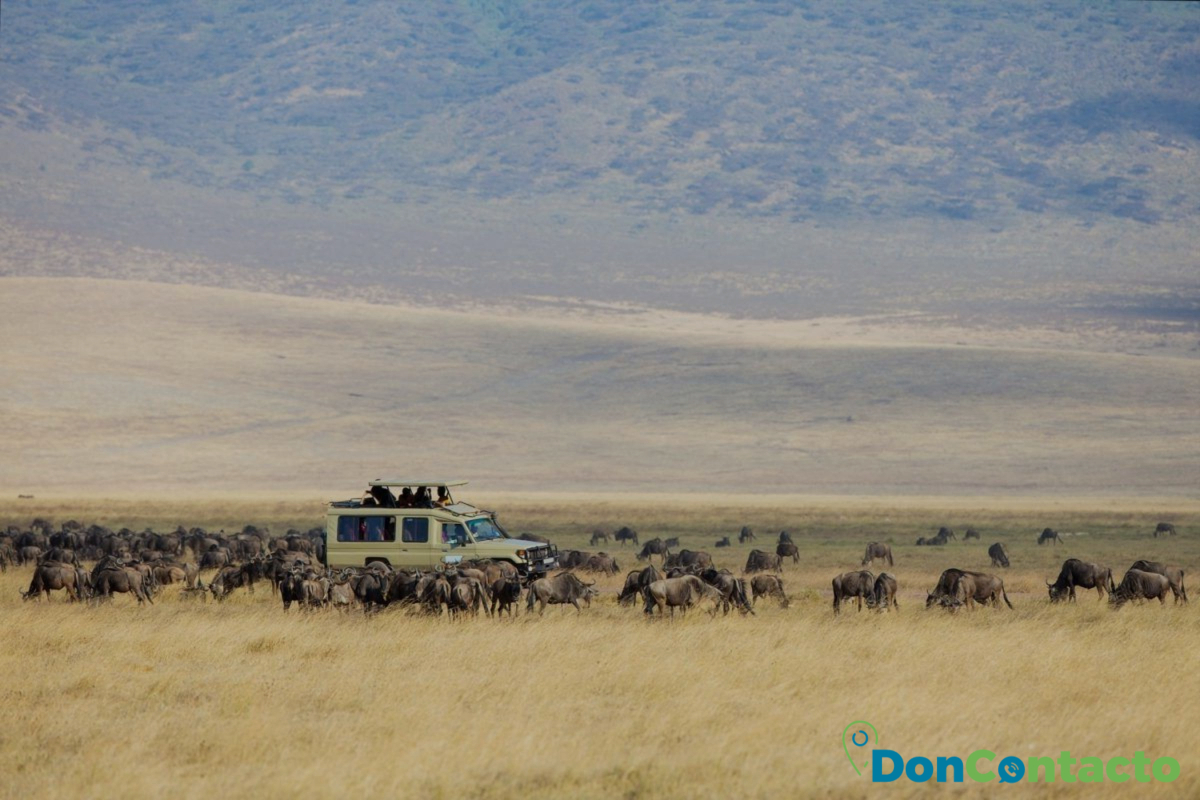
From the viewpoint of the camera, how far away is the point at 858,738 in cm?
1454

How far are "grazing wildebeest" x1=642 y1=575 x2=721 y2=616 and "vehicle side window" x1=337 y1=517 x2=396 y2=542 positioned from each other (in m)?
4.73

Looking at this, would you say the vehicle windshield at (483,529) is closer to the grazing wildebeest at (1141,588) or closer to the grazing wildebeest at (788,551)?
the grazing wildebeest at (1141,588)

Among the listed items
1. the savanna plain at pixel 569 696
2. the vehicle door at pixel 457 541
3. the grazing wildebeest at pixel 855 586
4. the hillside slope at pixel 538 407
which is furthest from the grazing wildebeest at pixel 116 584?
the hillside slope at pixel 538 407

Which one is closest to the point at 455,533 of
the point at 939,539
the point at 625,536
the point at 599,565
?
the point at 599,565

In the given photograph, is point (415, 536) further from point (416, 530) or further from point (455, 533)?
point (455, 533)

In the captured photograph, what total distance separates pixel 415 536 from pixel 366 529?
0.87m

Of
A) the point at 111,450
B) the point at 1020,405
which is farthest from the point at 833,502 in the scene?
the point at 111,450

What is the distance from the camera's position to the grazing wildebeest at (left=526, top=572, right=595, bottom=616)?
23.8 meters

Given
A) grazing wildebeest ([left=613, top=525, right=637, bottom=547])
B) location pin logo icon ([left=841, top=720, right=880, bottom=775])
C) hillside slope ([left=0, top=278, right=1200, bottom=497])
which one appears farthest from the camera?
hillside slope ([left=0, top=278, right=1200, bottom=497])

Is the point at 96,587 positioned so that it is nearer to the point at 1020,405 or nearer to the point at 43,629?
the point at 43,629

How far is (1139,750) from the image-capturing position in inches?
551

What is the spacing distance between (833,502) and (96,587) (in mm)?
49153

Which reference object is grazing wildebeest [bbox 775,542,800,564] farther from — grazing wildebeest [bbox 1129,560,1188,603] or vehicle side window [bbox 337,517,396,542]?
vehicle side window [bbox 337,517,396,542]

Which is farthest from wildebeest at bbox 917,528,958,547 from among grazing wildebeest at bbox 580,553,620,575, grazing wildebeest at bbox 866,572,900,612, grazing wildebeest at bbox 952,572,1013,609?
grazing wildebeest at bbox 866,572,900,612
